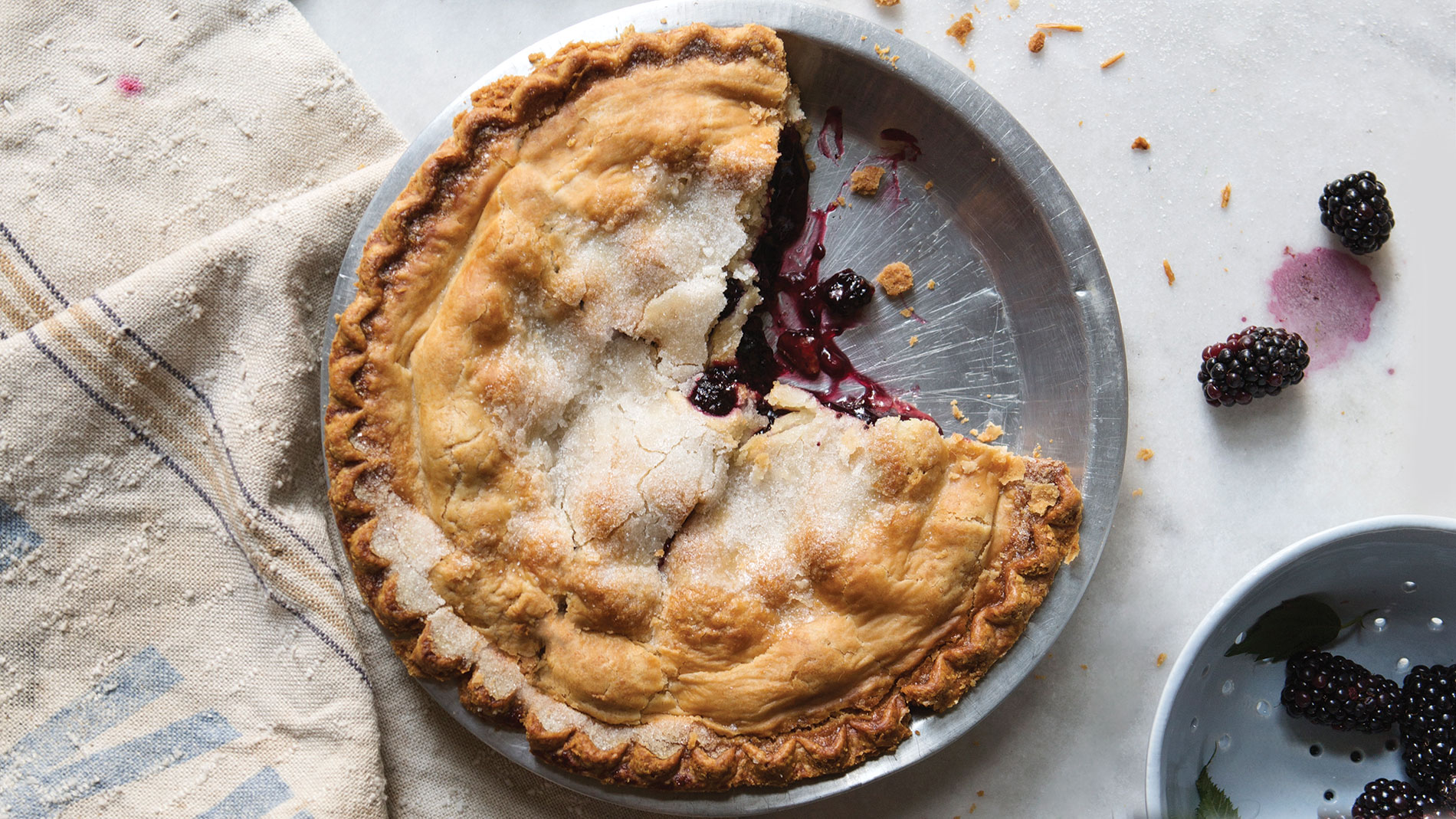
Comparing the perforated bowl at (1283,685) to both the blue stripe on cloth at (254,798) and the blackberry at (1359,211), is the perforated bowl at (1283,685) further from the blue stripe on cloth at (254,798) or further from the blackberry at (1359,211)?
the blue stripe on cloth at (254,798)

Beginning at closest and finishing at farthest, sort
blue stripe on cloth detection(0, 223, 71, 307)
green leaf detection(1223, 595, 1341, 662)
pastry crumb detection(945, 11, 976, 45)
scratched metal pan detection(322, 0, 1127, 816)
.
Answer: scratched metal pan detection(322, 0, 1127, 816), blue stripe on cloth detection(0, 223, 71, 307), green leaf detection(1223, 595, 1341, 662), pastry crumb detection(945, 11, 976, 45)

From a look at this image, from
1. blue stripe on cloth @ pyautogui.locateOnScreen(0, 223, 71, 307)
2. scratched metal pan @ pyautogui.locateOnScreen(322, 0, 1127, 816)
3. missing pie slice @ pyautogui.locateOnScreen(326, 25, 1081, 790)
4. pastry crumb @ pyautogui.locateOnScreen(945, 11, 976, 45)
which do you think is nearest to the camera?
missing pie slice @ pyautogui.locateOnScreen(326, 25, 1081, 790)

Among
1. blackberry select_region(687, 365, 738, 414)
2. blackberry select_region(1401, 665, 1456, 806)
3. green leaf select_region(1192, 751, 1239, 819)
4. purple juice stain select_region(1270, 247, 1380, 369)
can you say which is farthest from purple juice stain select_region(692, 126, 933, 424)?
blackberry select_region(1401, 665, 1456, 806)

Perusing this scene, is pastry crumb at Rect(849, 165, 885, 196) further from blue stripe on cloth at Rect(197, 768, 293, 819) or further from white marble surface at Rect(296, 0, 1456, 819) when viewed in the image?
blue stripe on cloth at Rect(197, 768, 293, 819)

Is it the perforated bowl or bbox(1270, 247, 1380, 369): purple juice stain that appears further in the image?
bbox(1270, 247, 1380, 369): purple juice stain

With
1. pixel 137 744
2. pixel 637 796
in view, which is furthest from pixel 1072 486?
pixel 137 744

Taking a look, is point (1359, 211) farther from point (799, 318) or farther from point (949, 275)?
point (799, 318)

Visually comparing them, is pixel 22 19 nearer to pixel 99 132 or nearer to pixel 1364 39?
pixel 99 132

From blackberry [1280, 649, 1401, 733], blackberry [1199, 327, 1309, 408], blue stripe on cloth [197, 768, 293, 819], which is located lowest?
blackberry [1280, 649, 1401, 733]
